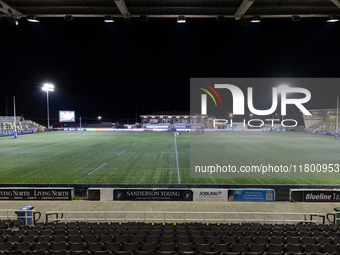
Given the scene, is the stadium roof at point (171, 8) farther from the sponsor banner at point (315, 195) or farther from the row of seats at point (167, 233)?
the row of seats at point (167, 233)

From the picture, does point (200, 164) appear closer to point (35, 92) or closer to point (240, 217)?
point (240, 217)

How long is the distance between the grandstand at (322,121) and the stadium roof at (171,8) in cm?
5386

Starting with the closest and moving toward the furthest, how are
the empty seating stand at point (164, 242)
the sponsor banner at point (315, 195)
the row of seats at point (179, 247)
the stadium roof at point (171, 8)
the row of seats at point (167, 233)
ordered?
the empty seating stand at point (164, 242)
the row of seats at point (179, 247)
the row of seats at point (167, 233)
the stadium roof at point (171, 8)
the sponsor banner at point (315, 195)

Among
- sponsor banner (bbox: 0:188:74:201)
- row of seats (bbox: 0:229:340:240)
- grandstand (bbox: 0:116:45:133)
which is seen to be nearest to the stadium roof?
sponsor banner (bbox: 0:188:74:201)

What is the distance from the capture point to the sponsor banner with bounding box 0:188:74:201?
11.3m

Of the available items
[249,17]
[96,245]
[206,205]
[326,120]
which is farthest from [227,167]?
[326,120]

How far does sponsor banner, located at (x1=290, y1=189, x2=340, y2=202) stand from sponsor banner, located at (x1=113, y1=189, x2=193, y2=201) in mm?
6010

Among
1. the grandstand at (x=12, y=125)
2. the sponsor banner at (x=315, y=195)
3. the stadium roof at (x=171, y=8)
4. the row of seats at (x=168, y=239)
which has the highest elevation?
the stadium roof at (x=171, y=8)

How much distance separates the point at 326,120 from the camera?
5844 centimetres

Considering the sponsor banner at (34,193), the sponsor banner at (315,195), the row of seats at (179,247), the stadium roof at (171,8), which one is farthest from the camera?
the sponsor banner at (34,193)

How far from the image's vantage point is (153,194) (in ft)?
37.1

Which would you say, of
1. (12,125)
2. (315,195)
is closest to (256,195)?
(315,195)

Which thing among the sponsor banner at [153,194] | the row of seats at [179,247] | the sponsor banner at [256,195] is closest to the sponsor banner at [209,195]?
the sponsor banner at [153,194]

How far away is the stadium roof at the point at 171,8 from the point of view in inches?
399
